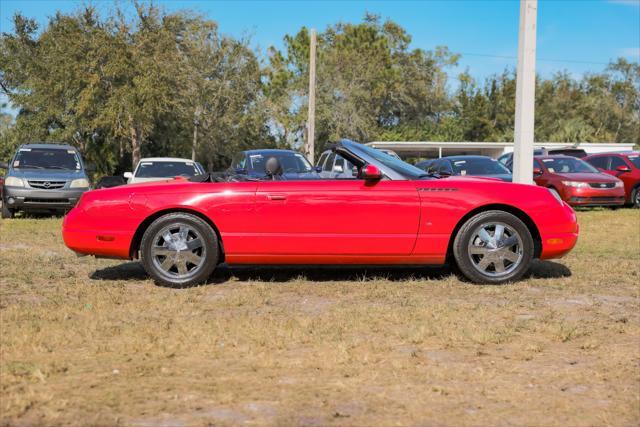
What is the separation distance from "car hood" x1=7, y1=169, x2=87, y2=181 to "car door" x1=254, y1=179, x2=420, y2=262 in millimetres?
10490

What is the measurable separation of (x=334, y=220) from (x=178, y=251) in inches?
57.9

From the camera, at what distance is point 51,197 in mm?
15477

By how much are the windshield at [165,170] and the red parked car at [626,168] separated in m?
10.8

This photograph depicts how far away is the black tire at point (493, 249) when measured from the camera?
22.3 ft

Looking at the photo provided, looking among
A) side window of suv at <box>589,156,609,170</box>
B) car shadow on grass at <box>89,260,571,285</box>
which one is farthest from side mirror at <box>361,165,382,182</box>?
side window of suv at <box>589,156,609,170</box>

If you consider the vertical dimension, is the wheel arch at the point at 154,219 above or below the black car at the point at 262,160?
below

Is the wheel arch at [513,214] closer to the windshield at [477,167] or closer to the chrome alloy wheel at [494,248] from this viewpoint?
the chrome alloy wheel at [494,248]

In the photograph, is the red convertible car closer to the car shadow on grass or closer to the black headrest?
the black headrest

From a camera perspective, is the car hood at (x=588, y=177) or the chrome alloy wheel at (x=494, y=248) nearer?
the chrome alloy wheel at (x=494, y=248)

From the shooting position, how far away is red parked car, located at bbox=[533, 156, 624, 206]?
16719mm

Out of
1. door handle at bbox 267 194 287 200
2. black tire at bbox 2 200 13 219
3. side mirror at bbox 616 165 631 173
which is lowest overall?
black tire at bbox 2 200 13 219

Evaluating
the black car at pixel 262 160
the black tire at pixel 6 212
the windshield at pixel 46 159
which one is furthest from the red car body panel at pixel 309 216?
the windshield at pixel 46 159

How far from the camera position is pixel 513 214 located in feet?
22.8

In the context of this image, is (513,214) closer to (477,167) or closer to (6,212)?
(477,167)
